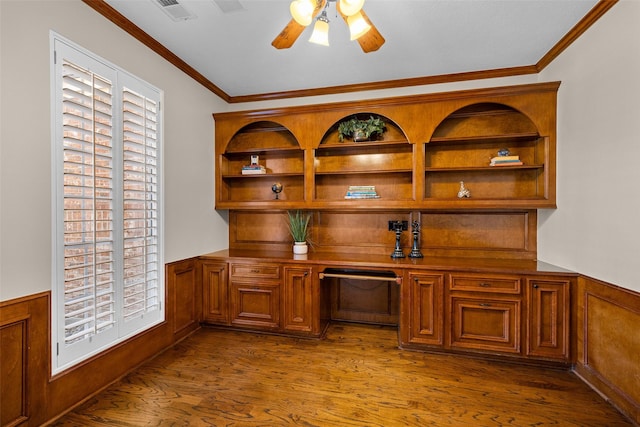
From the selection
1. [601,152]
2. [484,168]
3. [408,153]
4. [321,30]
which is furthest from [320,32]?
[601,152]

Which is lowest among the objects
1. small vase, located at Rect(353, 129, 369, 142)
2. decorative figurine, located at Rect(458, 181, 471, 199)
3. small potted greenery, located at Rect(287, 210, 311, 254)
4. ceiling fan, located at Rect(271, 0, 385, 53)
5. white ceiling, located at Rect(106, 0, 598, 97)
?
small potted greenery, located at Rect(287, 210, 311, 254)

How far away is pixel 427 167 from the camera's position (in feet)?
9.99

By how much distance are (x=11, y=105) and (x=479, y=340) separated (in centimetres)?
368

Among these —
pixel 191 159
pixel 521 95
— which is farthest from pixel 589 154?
pixel 191 159

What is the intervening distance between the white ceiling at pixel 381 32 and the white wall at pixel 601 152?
0.95 feet

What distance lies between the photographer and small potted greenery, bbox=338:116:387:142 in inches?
123

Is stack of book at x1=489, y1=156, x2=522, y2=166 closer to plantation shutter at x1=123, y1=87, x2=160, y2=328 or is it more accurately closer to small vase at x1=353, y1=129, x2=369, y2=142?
small vase at x1=353, y1=129, x2=369, y2=142

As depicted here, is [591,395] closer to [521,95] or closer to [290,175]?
[521,95]

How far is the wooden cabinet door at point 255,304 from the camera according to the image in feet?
9.88

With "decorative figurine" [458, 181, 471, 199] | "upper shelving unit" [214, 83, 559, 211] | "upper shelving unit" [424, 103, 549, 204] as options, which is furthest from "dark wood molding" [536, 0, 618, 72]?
"decorative figurine" [458, 181, 471, 199]

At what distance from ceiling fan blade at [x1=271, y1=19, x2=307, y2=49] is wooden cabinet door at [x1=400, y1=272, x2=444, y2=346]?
7.08 feet

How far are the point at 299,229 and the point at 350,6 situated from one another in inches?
89.1

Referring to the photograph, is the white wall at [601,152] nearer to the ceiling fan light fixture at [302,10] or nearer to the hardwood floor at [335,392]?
the hardwood floor at [335,392]

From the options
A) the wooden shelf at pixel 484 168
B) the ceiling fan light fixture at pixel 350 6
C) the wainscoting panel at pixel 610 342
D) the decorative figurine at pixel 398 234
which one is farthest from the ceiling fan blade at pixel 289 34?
the wainscoting panel at pixel 610 342
